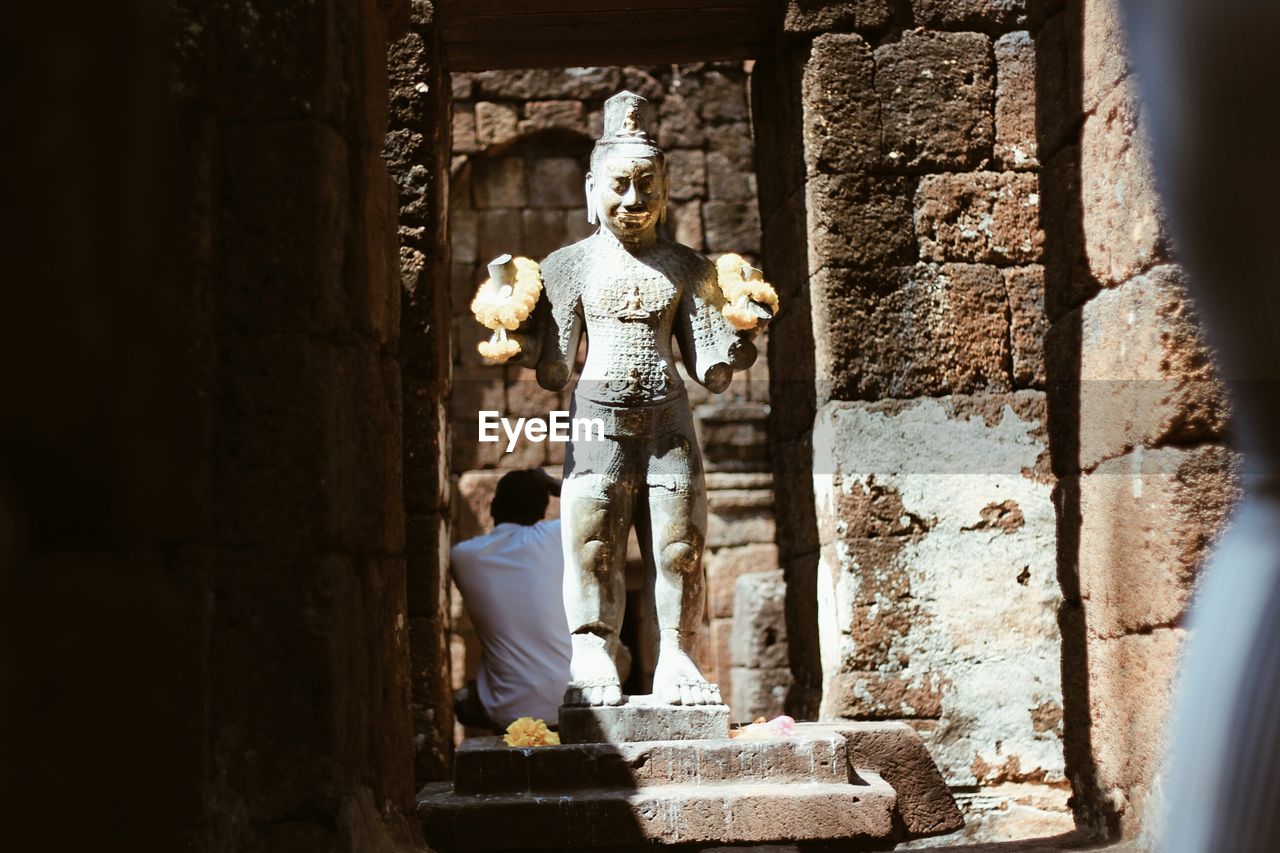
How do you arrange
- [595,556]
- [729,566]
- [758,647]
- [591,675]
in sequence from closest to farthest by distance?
[591,675] < [595,556] < [758,647] < [729,566]

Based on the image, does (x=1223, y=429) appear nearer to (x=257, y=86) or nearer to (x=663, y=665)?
(x=663, y=665)

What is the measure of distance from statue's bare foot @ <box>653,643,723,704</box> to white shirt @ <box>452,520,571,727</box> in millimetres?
1108

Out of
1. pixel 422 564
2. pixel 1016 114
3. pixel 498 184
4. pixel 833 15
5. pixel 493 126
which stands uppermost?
pixel 493 126

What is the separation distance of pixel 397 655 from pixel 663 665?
3.86 feet

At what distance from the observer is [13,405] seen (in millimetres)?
1372

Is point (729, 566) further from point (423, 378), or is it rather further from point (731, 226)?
point (423, 378)

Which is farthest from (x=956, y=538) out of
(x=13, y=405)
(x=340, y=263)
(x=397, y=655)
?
(x=13, y=405)

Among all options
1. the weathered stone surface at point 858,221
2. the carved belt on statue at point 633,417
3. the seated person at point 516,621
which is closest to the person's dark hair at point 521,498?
the seated person at point 516,621

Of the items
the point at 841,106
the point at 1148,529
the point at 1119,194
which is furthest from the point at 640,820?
the point at 841,106

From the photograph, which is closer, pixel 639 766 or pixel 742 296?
pixel 639 766

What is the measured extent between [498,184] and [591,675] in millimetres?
6234

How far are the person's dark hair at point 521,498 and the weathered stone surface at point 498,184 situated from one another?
4385mm

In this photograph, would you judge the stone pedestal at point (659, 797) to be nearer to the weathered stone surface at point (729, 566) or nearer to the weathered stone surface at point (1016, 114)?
the weathered stone surface at point (1016, 114)

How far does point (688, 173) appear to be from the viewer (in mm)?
10250
